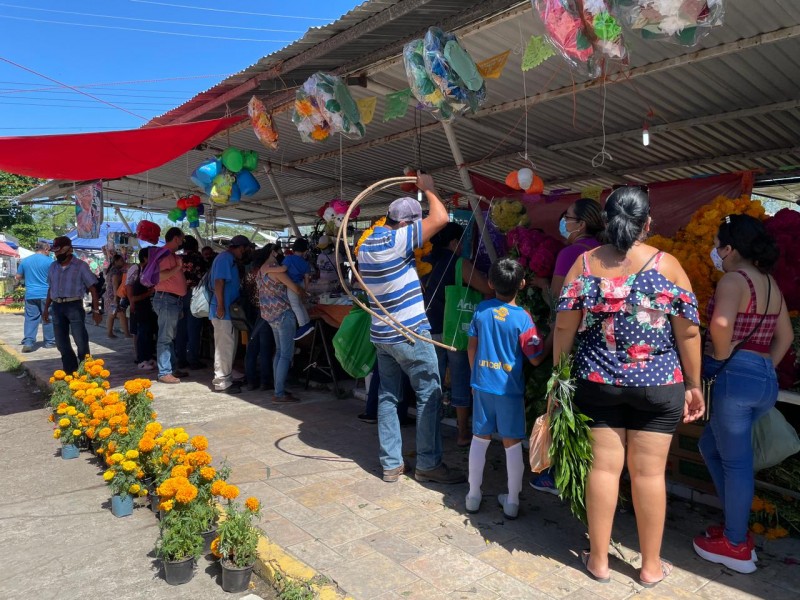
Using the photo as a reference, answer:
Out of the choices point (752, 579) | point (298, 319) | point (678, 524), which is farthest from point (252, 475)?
point (752, 579)

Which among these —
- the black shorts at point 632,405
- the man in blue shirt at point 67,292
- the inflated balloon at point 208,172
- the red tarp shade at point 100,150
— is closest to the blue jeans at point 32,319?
the man in blue shirt at point 67,292

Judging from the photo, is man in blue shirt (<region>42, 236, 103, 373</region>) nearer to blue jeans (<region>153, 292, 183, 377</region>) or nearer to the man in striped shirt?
blue jeans (<region>153, 292, 183, 377</region>)

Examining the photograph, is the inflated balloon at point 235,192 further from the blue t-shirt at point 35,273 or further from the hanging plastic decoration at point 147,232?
the blue t-shirt at point 35,273

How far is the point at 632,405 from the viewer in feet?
8.21

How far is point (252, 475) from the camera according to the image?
13.2 feet

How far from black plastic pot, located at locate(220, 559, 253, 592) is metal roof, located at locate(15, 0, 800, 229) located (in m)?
3.50

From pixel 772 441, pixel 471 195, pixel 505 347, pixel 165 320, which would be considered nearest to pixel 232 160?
pixel 165 320

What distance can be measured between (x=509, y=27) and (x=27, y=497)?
4607mm

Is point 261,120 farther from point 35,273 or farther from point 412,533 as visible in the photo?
point 35,273

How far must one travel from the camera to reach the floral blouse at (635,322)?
95.4 inches

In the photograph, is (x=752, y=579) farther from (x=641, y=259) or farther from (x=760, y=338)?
(x=641, y=259)

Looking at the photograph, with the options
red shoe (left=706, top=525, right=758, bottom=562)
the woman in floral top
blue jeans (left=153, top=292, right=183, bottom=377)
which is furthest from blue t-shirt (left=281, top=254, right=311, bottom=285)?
red shoe (left=706, top=525, right=758, bottom=562)

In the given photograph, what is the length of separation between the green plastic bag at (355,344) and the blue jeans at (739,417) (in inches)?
104

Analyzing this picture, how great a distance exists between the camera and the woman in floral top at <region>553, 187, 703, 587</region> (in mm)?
2451
